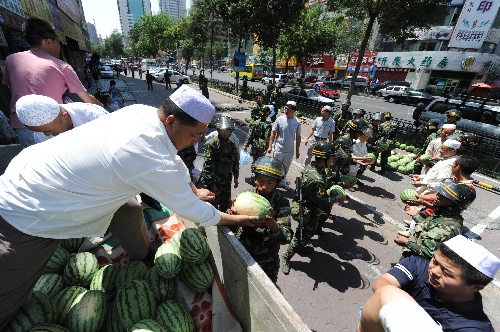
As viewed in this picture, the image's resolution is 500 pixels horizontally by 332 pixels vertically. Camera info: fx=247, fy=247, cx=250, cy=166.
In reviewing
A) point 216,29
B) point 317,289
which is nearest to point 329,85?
point 216,29

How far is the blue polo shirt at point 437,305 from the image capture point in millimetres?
1859

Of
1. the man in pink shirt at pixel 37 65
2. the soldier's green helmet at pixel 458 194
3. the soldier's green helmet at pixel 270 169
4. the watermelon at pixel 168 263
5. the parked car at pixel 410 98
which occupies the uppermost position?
the man in pink shirt at pixel 37 65

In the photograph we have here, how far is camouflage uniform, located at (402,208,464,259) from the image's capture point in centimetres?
316

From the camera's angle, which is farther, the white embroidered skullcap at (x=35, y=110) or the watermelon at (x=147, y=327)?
the white embroidered skullcap at (x=35, y=110)

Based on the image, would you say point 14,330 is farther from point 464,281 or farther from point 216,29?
point 216,29

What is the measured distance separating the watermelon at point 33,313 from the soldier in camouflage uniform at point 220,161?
281cm

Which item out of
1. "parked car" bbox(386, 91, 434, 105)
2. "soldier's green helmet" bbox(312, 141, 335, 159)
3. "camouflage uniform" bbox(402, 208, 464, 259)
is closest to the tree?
"soldier's green helmet" bbox(312, 141, 335, 159)

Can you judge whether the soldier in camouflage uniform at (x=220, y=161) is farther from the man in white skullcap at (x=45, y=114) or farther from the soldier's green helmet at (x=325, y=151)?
the man in white skullcap at (x=45, y=114)

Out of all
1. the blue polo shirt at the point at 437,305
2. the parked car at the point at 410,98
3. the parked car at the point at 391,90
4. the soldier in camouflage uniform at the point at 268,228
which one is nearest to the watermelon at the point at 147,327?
the soldier in camouflage uniform at the point at 268,228

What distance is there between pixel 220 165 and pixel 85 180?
330 cm

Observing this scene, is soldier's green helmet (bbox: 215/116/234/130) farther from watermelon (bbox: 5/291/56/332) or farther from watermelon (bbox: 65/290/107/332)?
watermelon (bbox: 5/291/56/332)

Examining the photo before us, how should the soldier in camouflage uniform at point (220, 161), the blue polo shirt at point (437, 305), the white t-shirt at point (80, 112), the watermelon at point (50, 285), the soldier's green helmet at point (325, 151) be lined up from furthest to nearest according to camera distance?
the soldier in camouflage uniform at point (220, 161) → the soldier's green helmet at point (325, 151) → the white t-shirt at point (80, 112) → the watermelon at point (50, 285) → the blue polo shirt at point (437, 305)

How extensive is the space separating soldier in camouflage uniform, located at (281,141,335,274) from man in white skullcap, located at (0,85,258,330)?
2695 mm

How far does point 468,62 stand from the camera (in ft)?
106
